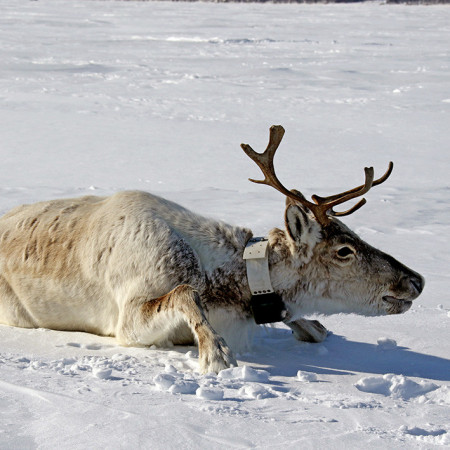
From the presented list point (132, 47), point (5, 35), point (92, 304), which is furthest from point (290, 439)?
point (5, 35)

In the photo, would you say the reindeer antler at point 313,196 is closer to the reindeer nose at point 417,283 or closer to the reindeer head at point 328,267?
the reindeer head at point 328,267

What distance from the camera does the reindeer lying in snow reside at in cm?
420

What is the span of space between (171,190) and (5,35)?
20444mm

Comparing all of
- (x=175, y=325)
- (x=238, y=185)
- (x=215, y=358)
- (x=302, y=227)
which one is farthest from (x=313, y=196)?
(x=238, y=185)

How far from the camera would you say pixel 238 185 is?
29.1 ft

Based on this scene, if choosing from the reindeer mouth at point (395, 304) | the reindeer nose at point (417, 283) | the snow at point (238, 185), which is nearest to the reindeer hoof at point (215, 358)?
the snow at point (238, 185)

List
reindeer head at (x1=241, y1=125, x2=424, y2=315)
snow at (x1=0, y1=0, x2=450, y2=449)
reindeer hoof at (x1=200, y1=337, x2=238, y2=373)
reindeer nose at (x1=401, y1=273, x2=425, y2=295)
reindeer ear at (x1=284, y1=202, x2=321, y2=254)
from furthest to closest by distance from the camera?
reindeer nose at (x1=401, y1=273, x2=425, y2=295)
reindeer head at (x1=241, y1=125, x2=424, y2=315)
reindeer ear at (x1=284, y1=202, x2=321, y2=254)
reindeer hoof at (x1=200, y1=337, x2=238, y2=373)
snow at (x1=0, y1=0, x2=450, y2=449)

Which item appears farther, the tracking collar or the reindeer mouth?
the reindeer mouth

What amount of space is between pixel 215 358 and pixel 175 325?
1.29ft

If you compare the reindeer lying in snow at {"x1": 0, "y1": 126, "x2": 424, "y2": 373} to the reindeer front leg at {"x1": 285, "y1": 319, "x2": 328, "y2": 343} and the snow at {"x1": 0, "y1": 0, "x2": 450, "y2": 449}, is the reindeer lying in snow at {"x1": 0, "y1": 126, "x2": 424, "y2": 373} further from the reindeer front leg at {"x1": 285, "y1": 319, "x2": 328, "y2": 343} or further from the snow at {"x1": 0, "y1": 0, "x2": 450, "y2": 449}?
the snow at {"x1": 0, "y1": 0, "x2": 450, "y2": 449}

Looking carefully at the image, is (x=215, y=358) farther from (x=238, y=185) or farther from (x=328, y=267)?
(x=238, y=185)

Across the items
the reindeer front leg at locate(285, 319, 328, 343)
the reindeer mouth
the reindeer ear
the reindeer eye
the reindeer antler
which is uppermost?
the reindeer antler

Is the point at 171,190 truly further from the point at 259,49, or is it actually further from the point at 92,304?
the point at 259,49

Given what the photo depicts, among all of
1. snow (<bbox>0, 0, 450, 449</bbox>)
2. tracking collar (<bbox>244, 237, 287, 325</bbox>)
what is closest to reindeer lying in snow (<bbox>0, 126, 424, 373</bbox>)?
tracking collar (<bbox>244, 237, 287, 325</bbox>)
